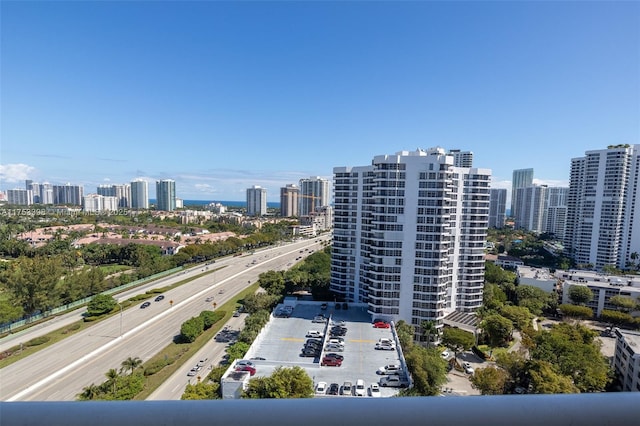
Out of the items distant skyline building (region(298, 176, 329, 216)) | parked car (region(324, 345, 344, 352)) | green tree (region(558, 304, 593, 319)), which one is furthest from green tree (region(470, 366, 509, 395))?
distant skyline building (region(298, 176, 329, 216))

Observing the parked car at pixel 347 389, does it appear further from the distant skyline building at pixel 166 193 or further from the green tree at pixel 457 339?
the distant skyline building at pixel 166 193

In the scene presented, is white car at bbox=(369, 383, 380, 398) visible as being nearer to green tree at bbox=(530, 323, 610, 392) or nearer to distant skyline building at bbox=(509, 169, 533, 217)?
green tree at bbox=(530, 323, 610, 392)

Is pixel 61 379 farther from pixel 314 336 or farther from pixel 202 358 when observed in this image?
pixel 314 336

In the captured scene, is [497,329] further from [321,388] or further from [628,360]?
[321,388]

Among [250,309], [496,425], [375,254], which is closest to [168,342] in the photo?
[250,309]

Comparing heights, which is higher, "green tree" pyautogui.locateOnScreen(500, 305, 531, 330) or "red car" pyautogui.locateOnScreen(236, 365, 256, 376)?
"red car" pyautogui.locateOnScreen(236, 365, 256, 376)

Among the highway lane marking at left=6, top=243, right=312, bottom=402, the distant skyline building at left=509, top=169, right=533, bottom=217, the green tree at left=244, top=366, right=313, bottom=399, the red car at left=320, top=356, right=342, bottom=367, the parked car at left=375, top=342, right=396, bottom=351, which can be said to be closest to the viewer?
the green tree at left=244, top=366, right=313, bottom=399
